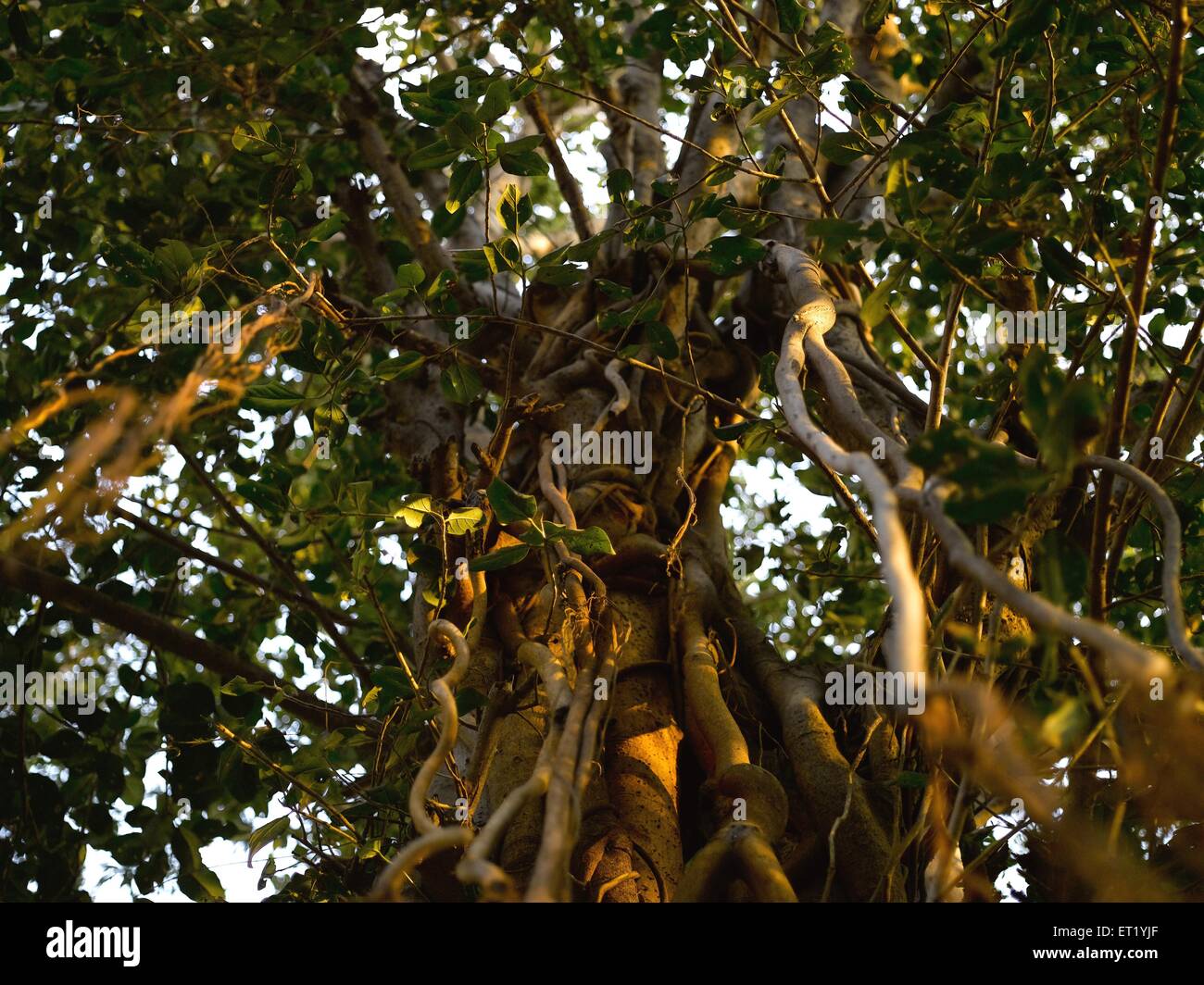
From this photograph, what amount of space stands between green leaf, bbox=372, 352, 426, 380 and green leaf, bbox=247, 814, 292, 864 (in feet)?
2.88

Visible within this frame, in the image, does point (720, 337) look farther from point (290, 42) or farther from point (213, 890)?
point (213, 890)

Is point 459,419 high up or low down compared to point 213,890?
up

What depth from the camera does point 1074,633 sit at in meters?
0.96

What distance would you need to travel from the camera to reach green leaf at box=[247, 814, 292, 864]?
2.03 m

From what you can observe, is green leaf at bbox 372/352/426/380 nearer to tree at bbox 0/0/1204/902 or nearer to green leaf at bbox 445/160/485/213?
tree at bbox 0/0/1204/902

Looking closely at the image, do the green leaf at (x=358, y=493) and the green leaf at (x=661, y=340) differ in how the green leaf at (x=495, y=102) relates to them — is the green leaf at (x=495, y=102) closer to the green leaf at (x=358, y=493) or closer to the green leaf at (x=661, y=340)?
the green leaf at (x=661, y=340)

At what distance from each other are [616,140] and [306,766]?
2.59 m

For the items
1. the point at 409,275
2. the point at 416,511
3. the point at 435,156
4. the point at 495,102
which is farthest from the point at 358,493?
the point at 495,102

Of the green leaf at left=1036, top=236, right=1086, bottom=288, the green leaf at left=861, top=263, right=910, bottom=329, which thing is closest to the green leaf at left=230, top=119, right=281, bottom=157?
the green leaf at left=861, top=263, right=910, bottom=329

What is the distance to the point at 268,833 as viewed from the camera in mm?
2055

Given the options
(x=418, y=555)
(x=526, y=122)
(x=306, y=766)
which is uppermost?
(x=526, y=122)

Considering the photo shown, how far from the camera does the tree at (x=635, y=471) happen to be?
145cm

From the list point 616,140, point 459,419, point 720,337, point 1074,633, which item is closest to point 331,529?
point 459,419

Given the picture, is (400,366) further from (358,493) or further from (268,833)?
(268,833)
